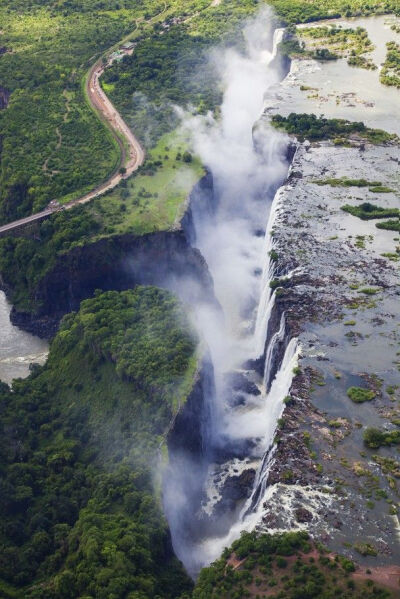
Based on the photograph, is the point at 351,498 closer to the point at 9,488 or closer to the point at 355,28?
the point at 9,488

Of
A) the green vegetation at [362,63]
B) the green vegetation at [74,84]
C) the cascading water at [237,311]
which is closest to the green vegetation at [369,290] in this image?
the cascading water at [237,311]

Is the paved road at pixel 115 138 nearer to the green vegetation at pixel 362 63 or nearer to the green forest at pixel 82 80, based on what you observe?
the green forest at pixel 82 80

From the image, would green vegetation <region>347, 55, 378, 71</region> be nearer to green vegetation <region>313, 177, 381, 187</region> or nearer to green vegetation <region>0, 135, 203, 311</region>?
green vegetation <region>313, 177, 381, 187</region>

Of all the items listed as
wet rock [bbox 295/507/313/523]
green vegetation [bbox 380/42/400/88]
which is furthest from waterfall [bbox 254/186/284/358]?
green vegetation [bbox 380/42/400/88]

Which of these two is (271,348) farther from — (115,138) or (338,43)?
(338,43)

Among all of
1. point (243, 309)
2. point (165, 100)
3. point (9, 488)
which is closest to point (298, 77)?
point (165, 100)

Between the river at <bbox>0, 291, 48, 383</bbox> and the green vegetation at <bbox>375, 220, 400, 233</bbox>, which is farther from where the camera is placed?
the green vegetation at <bbox>375, 220, 400, 233</bbox>

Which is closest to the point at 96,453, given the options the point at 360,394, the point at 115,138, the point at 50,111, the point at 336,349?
the point at 336,349
